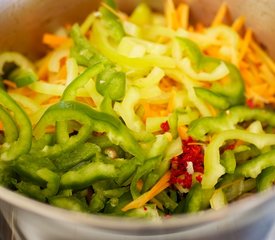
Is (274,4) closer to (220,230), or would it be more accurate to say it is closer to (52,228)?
(220,230)

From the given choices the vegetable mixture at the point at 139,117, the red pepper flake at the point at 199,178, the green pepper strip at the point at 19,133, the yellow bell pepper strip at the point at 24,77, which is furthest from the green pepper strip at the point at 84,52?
the red pepper flake at the point at 199,178

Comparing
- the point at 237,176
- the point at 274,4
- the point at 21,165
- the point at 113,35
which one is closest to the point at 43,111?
the point at 21,165

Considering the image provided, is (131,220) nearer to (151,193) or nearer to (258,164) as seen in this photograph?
(151,193)

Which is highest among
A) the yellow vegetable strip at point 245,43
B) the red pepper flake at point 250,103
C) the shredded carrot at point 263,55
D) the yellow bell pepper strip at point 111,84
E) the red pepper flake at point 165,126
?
the yellow vegetable strip at point 245,43

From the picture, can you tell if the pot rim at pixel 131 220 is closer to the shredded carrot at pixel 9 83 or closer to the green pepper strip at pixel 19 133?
the green pepper strip at pixel 19 133

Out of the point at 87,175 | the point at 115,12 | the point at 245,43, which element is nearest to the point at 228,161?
the point at 87,175

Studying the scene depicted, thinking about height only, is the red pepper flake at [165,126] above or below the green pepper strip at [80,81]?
below

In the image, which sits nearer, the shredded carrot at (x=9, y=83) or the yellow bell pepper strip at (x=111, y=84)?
the yellow bell pepper strip at (x=111, y=84)
